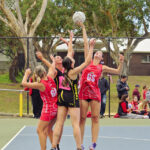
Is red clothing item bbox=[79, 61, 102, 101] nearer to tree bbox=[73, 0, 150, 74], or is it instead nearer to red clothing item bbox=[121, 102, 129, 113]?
red clothing item bbox=[121, 102, 129, 113]

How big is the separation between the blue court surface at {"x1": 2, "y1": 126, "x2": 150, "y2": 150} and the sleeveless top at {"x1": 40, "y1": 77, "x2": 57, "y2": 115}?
4.88 feet

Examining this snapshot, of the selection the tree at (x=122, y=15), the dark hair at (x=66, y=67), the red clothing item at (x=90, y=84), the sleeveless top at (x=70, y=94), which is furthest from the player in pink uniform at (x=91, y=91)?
the tree at (x=122, y=15)

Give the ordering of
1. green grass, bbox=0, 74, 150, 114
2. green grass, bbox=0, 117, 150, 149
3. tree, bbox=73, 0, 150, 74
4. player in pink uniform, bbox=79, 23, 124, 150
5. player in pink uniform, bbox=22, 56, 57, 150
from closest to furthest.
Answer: player in pink uniform, bbox=22, 56, 57, 150, player in pink uniform, bbox=79, 23, 124, 150, green grass, bbox=0, 117, 150, 149, green grass, bbox=0, 74, 150, 114, tree, bbox=73, 0, 150, 74

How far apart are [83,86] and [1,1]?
13.6 metres

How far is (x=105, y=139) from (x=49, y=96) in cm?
306

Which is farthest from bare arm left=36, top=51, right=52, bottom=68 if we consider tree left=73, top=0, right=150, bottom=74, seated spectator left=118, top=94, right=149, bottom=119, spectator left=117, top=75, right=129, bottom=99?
tree left=73, top=0, right=150, bottom=74

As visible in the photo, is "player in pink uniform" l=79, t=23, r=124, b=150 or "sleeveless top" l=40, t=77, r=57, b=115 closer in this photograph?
"sleeveless top" l=40, t=77, r=57, b=115

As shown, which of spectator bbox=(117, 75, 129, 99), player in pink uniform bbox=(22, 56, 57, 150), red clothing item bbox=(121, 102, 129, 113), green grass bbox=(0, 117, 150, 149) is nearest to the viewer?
player in pink uniform bbox=(22, 56, 57, 150)

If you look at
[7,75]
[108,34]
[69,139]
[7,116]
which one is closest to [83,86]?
[69,139]

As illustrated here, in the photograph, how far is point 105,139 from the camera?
33.6ft

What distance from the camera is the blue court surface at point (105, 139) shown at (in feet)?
30.0

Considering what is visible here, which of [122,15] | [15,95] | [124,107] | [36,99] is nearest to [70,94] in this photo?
[36,99]

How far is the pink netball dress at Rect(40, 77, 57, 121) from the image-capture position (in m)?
7.58

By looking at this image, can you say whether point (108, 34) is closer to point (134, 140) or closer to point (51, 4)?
point (51, 4)
